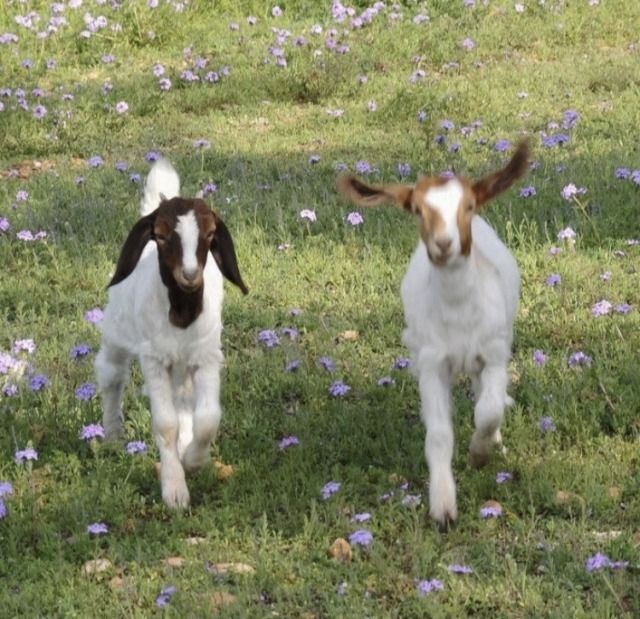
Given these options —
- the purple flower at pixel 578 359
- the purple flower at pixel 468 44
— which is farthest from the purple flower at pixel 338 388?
the purple flower at pixel 468 44

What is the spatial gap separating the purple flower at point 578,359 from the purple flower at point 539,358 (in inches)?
4.9

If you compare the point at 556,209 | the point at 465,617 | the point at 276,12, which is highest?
the point at 276,12

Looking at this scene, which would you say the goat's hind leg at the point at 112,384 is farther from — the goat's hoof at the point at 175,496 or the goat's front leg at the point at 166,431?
the goat's hoof at the point at 175,496

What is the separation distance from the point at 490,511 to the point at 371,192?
1.31 meters

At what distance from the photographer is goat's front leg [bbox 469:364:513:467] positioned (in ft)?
17.0

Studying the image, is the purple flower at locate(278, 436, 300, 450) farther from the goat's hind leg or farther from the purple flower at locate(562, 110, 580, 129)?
the purple flower at locate(562, 110, 580, 129)

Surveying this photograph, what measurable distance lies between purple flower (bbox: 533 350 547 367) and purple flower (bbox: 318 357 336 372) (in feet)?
3.28

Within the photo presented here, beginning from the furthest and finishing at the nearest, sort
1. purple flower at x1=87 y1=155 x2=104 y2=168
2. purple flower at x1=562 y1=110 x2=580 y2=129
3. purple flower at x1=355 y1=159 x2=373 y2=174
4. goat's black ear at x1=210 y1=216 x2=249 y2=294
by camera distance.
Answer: purple flower at x1=87 y1=155 x2=104 y2=168 < purple flower at x1=562 y1=110 x2=580 y2=129 < purple flower at x1=355 y1=159 x2=373 y2=174 < goat's black ear at x1=210 y1=216 x2=249 y2=294

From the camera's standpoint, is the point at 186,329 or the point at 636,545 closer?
the point at 636,545

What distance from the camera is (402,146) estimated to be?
35.8 ft

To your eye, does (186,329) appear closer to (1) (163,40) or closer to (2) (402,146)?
(2) (402,146)

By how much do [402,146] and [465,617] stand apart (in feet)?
22.3

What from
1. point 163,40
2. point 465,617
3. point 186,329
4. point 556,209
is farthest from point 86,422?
point 163,40

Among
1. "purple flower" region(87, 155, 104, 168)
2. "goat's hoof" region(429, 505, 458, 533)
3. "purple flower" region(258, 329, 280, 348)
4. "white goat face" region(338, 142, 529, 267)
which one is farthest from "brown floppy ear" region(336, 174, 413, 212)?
"purple flower" region(87, 155, 104, 168)
